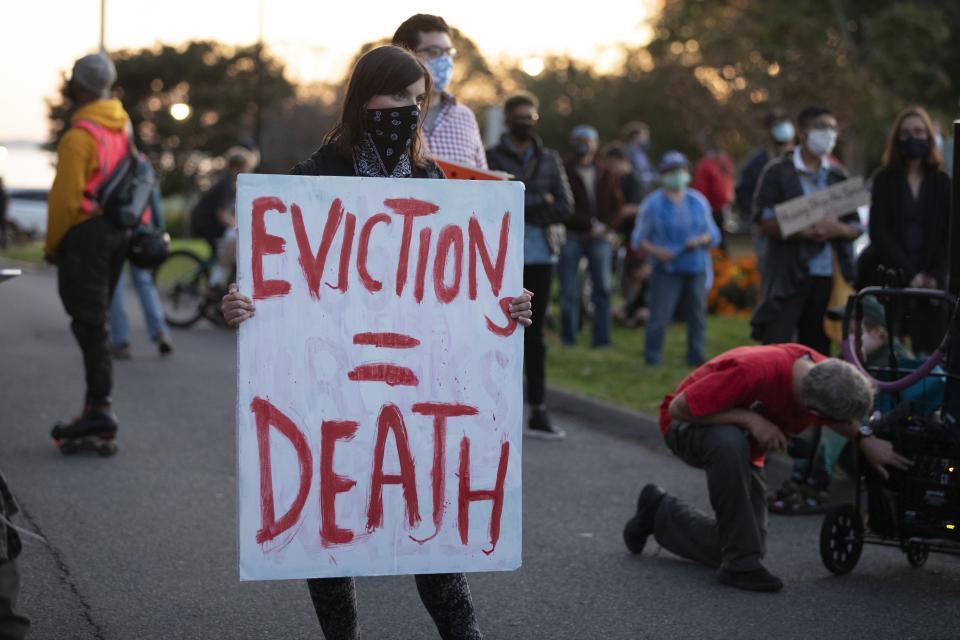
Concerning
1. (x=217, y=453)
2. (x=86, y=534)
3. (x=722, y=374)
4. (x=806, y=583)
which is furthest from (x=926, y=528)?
(x=217, y=453)

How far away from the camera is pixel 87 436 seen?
25.9 ft

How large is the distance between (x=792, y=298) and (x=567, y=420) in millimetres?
2374

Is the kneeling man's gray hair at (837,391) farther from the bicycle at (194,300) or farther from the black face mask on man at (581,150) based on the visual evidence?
the bicycle at (194,300)

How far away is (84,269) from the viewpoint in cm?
759

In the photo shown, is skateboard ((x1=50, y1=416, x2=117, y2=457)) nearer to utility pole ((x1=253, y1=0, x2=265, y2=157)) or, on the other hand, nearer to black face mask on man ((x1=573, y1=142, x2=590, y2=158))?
black face mask on man ((x1=573, y1=142, x2=590, y2=158))

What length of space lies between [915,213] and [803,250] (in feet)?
2.28

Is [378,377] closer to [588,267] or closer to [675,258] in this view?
[675,258]

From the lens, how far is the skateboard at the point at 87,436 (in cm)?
783

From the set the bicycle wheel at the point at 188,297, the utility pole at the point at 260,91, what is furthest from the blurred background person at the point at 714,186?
the utility pole at the point at 260,91

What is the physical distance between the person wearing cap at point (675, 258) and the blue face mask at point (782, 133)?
99 centimetres

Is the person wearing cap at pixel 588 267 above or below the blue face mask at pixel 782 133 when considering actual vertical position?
below

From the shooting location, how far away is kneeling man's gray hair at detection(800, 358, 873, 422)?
17.4ft

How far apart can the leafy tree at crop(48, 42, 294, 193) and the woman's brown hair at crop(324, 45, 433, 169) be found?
56439 millimetres

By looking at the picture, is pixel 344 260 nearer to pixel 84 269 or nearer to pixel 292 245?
pixel 292 245
